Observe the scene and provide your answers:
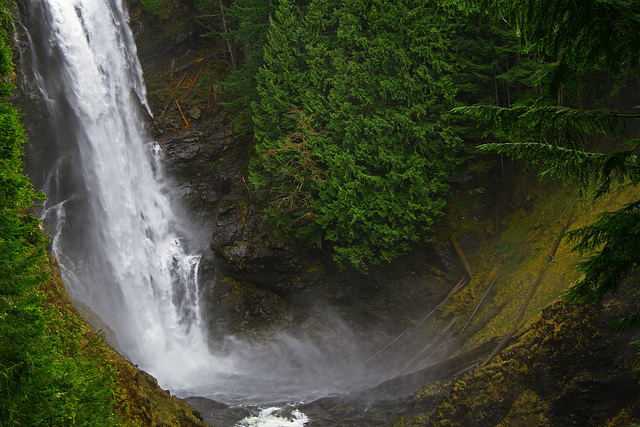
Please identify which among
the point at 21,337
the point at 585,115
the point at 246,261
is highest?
the point at 246,261

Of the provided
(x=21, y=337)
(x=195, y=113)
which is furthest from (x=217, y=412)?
(x=195, y=113)

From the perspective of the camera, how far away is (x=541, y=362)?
35.3 ft

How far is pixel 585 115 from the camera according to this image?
411 cm

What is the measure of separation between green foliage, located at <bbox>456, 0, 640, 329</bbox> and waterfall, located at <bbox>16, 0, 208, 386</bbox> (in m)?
17.3

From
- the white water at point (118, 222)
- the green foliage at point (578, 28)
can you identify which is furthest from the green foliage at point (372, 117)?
the green foliage at point (578, 28)

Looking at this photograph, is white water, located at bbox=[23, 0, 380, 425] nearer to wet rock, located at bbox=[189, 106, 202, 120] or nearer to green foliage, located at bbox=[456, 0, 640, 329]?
wet rock, located at bbox=[189, 106, 202, 120]

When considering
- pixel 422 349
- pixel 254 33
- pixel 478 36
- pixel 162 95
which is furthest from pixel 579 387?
pixel 162 95

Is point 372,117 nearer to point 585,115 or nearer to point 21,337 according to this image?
point 585,115

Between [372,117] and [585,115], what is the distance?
1334cm

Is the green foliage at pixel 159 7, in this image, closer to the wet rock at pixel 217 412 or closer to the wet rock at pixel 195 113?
the wet rock at pixel 195 113

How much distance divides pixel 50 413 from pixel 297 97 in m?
14.9

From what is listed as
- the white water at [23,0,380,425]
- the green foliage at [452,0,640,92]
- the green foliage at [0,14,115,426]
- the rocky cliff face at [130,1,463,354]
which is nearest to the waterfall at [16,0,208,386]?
the white water at [23,0,380,425]

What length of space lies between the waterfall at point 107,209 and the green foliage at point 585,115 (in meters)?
17.3

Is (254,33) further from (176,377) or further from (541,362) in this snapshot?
(541,362)
